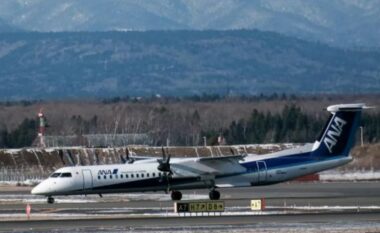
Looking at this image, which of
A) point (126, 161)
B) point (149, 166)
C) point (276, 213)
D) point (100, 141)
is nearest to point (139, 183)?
point (149, 166)

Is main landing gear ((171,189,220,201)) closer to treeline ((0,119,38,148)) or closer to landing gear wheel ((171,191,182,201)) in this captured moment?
landing gear wheel ((171,191,182,201))

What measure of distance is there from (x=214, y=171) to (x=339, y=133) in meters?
7.20

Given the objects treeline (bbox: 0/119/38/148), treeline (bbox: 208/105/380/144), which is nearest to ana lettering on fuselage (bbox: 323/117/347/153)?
treeline (bbox: 208/105/380/144)

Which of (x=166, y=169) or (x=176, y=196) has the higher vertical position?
(x=166, y=169)

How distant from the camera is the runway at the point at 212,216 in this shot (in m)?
54.8

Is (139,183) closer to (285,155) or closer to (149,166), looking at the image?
(149,166)

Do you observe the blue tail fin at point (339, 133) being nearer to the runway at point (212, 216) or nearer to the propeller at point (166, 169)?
the runway at point (212, 216)

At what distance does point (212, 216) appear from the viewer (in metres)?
60.2

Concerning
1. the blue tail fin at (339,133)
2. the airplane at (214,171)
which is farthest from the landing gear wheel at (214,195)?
the blue tail fin at (339,133)

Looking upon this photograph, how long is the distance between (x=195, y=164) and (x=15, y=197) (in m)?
11.8

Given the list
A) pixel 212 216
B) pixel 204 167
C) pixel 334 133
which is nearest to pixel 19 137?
pixel 204 167

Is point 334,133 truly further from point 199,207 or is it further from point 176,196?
point 199,207

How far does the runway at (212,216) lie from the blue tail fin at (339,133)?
8.12 feet

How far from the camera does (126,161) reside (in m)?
82.6
